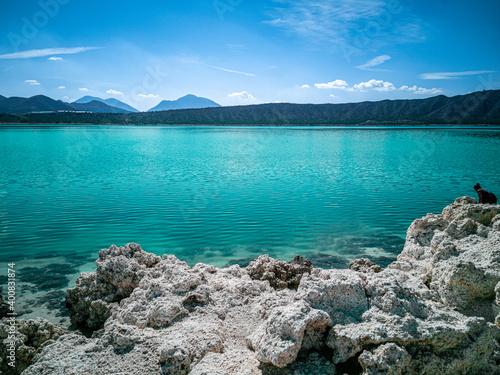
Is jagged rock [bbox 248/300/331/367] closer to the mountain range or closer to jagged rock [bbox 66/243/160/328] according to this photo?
jagged rock [bbox 66/243/160/328]

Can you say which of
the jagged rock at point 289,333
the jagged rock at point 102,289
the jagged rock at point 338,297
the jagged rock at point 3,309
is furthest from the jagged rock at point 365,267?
the jagged rock at point 3,309

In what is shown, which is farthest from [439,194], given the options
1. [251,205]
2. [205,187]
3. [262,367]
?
[262,367]

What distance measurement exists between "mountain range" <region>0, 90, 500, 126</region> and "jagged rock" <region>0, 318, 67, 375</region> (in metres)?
123

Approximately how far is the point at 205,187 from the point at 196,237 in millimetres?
6629

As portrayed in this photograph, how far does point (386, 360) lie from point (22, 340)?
4278 mm

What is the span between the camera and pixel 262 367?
3.31 meters

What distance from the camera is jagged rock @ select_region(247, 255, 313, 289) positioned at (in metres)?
5.98

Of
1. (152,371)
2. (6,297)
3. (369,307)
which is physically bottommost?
(6,297)

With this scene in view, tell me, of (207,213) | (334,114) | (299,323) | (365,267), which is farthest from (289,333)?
(334,114)

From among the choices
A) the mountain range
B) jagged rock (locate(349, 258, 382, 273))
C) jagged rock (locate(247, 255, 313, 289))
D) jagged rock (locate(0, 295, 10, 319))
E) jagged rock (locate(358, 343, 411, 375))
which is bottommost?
jagged rock (locate(0, 295, 10, 319))

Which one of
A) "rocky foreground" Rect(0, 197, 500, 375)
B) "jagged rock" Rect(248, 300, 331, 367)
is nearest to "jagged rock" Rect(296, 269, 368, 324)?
"rocky foreground" Rect(0, 197, 500, 375)

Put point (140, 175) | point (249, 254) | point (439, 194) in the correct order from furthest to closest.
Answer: point (140, 175) < point (439, 194) < point (249, 254)

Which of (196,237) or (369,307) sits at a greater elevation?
(369,307)

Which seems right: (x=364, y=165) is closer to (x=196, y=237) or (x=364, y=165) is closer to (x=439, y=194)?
(x=439, y=194)
